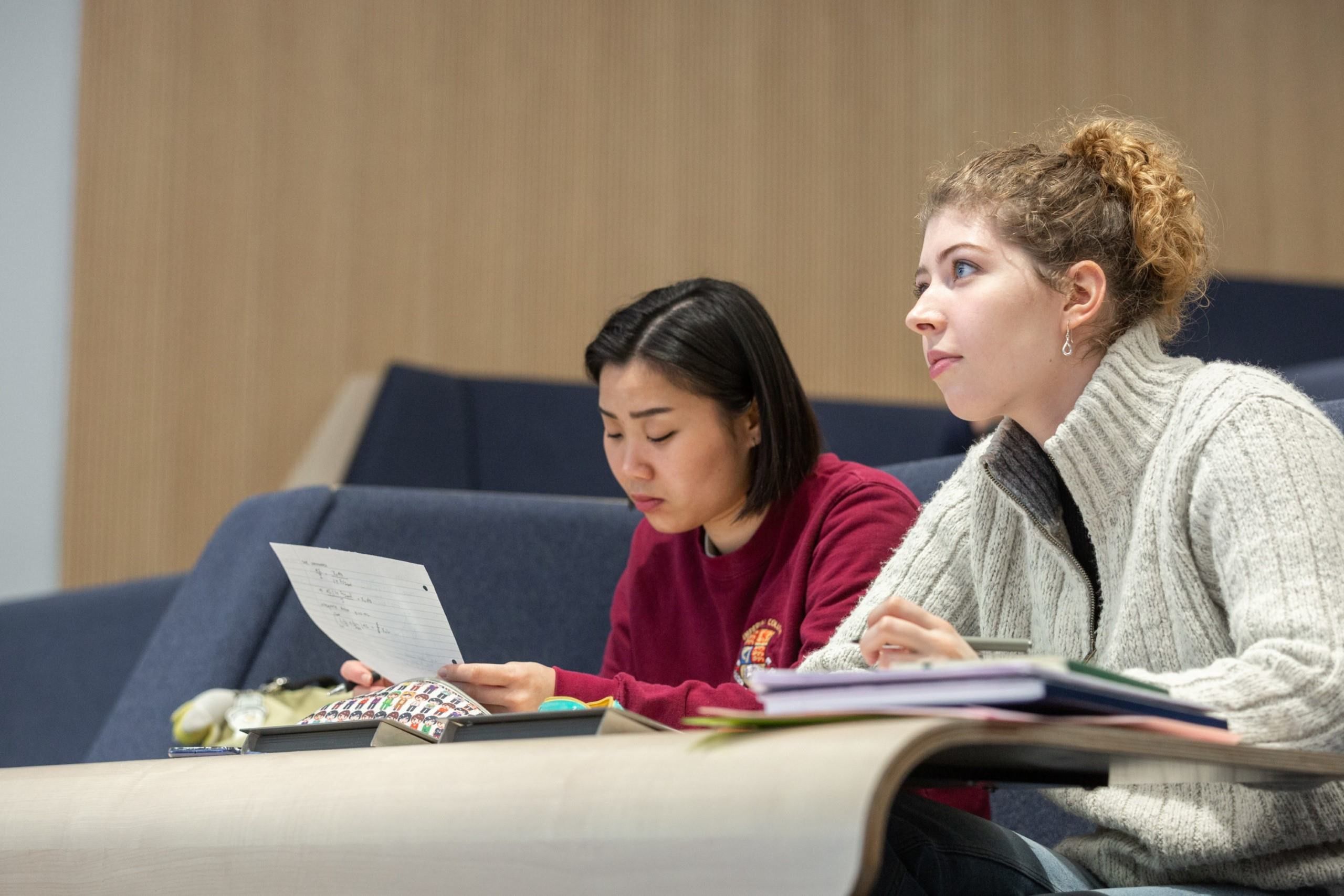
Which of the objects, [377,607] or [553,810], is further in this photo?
[377,607]

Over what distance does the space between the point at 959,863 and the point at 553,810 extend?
350 mm

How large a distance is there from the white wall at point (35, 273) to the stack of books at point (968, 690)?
2.86 m

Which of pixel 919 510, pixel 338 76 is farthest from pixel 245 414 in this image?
pixel 919 510

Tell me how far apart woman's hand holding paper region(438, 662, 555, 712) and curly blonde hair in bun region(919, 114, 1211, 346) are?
19.6 inches

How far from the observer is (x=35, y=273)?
315 cm

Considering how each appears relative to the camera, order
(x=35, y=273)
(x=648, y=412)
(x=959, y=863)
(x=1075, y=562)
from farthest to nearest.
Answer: (x=35, y=273) → (x=648, y=412) → (x=1075, y=562) → (x=959, y=863)

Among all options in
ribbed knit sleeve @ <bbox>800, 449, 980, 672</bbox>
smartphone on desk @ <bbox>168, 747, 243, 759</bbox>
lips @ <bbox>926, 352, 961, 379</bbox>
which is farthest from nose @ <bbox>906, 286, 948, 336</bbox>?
smartphone on desk @ <bbox>168, 747, 243, 759</bbox>

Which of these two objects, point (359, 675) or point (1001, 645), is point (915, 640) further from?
point (359, 675)

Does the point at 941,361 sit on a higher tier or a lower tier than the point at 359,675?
higher

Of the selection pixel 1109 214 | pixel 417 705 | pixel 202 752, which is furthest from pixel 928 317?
pixel 202 752

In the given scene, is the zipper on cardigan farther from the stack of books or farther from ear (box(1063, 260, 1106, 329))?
the stack of books

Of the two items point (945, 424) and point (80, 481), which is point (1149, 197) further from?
point (80, 481)

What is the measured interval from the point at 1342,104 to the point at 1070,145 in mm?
3642

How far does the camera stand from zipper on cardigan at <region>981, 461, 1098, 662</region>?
3.29 ft
